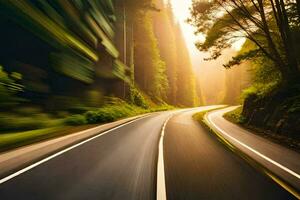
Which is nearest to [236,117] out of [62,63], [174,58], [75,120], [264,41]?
[264,41]

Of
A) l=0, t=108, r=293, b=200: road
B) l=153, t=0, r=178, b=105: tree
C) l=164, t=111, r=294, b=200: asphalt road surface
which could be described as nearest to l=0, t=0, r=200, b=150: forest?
l=0, t=108, r=293, b=200: road

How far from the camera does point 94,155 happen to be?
334 inches

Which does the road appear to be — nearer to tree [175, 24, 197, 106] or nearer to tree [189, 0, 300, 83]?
tree [189, 0, 300, 83]

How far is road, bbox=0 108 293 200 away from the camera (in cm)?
503

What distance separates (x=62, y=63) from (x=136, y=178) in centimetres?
1497

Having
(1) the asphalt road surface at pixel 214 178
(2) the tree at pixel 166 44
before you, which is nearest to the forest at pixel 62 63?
(1) the asphalt road surface at pixel 214 178

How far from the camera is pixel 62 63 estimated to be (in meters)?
19.4

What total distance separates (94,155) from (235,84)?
113 m

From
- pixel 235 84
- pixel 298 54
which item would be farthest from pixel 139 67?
pixel 235 84

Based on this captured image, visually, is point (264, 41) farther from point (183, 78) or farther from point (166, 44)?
point (183, 78)

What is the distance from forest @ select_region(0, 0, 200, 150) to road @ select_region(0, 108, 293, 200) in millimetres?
4381

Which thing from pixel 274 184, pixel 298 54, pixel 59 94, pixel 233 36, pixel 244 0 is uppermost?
pixel 244 0

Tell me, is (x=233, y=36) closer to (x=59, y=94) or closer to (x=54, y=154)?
(x=59, y=94)

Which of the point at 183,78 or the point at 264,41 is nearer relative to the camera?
the point at 264,41
